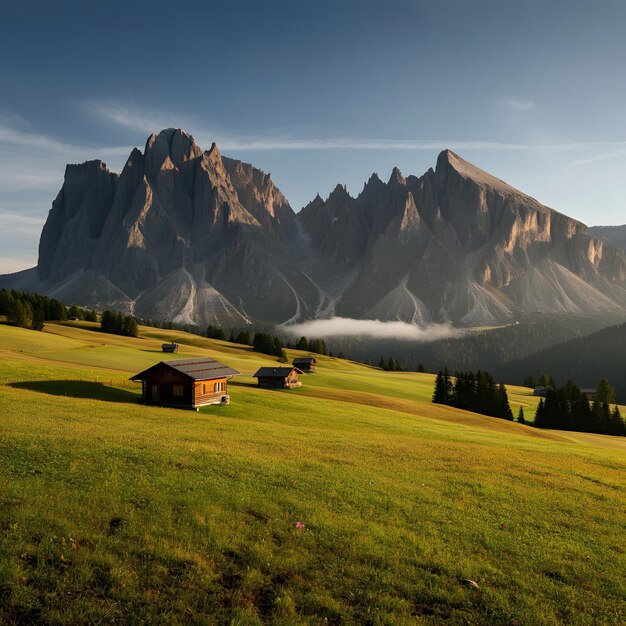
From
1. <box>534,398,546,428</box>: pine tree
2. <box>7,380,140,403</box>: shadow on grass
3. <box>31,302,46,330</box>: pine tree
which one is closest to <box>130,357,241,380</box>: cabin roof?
<box>7,380,140,403</box>: shadow on grass

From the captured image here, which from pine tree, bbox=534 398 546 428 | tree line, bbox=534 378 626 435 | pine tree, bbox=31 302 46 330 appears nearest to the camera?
tree line, bbox=534 378 626 435

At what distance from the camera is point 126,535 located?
13297 millimetres

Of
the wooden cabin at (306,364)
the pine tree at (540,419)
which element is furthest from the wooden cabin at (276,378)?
the pine tree at (540,419)

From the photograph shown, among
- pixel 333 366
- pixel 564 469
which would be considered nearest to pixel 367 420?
pixel 564 469

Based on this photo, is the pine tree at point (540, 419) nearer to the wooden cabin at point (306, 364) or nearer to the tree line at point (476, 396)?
the tree line at point (476, 396)

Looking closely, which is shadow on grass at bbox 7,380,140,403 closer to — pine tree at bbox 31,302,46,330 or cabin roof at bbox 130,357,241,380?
cabin roof at bbox 130,357,241,380

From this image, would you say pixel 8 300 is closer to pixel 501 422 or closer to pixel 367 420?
pixel 367 420

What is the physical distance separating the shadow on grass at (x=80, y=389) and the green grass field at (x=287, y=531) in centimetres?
1392

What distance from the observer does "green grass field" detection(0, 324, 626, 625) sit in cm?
1087

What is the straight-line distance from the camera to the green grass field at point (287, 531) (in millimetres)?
10867

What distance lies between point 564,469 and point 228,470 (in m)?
21.9

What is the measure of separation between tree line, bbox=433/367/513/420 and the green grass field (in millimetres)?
62867

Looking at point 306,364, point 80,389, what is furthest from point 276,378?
point 80,389

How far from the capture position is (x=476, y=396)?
307 ft
